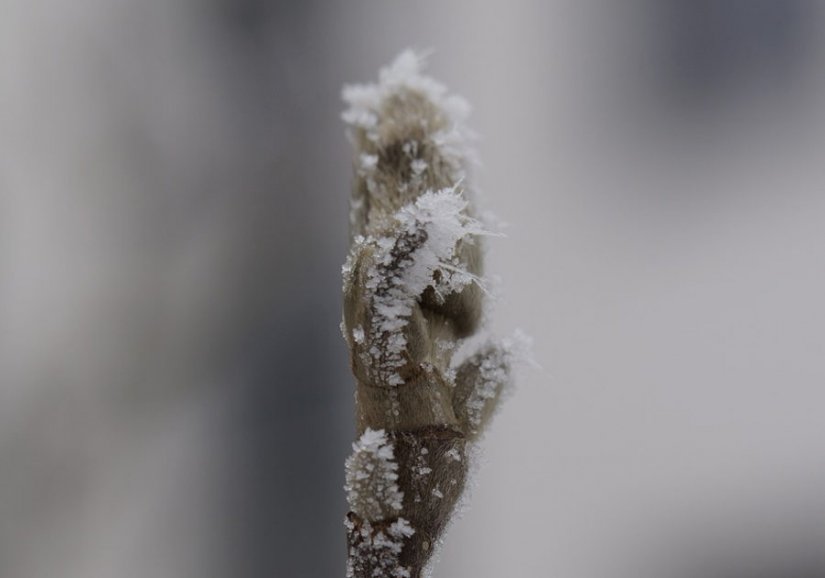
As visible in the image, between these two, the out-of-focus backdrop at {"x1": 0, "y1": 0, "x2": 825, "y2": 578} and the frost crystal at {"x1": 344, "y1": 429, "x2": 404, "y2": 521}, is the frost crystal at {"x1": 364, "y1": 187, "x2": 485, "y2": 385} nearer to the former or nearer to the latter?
the frost crystal at {"x1": 344, "y1": 429, "x2": 404, "y2": 521}

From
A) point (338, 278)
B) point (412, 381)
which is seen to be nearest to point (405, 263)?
point (412, 381)

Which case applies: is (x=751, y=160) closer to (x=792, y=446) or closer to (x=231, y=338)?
(x=792, y=446)

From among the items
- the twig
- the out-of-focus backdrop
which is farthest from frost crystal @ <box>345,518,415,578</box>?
the out-of-focus backdrop

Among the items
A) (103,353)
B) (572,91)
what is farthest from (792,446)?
(103,353)

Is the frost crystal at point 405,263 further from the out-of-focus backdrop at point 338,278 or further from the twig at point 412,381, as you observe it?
the out-of-focus backdrop at point 338,278

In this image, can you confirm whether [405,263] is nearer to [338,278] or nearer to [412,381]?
[412,381]

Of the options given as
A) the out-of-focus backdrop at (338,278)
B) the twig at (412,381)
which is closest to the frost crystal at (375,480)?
the twig at (412,381)

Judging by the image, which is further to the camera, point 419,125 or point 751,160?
point 751,160

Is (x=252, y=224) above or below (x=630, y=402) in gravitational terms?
above
